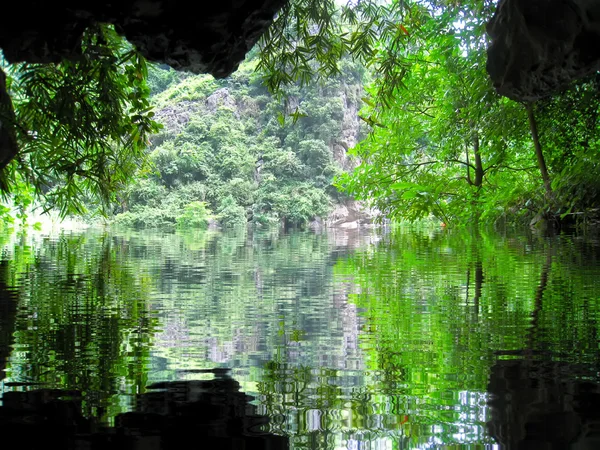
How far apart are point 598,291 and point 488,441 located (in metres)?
1.53

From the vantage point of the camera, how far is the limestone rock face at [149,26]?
5.86ft

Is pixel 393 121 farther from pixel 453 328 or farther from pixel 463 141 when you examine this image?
pixel 453 328

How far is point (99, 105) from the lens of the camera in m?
3.34

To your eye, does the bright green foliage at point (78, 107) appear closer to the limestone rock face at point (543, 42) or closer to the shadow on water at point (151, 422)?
Result: the limestone rock face at point (543, 42)

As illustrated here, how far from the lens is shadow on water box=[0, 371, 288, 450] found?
688 mm

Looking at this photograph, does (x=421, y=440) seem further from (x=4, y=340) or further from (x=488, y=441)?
(x=4, y=340)

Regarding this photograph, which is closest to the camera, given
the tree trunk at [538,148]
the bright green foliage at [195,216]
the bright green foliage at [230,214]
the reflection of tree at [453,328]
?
the reflection of tree at [453,328]

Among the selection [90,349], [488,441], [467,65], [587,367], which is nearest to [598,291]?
[587,367]

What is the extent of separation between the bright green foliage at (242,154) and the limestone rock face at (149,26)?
2338 cm

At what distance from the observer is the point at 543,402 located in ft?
2.72

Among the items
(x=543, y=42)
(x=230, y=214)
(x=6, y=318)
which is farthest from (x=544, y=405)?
(x=230, y=214)

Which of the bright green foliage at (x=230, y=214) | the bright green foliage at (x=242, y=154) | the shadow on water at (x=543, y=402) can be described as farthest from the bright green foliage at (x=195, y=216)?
the shadow on water at (x=543, y=402)

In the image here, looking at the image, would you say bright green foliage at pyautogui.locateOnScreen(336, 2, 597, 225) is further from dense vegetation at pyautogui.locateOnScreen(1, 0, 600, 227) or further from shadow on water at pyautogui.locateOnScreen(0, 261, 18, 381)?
shadow on water at pyautogui.locateOnScreen(0, 261, 18, 381)

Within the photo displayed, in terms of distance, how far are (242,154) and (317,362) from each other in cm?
2986
